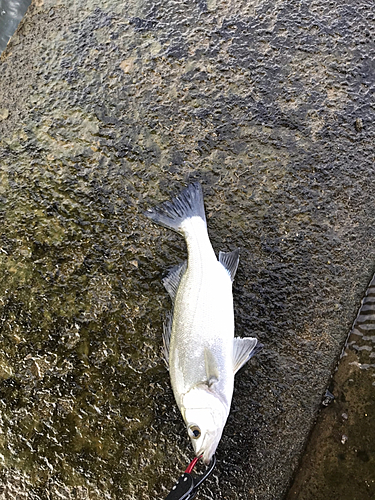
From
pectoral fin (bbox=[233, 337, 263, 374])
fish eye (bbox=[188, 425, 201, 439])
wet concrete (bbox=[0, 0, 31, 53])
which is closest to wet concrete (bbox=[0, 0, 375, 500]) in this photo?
pectoral fin (bbox=[233, 337, 263, 374])

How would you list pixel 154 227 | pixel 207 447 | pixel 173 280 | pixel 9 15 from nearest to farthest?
pixel 207 447 < pixel 173 280 < pixel 154 227 < pixel 9 15

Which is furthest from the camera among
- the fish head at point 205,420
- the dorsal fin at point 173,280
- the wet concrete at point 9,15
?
the wet concrete at point 9,15

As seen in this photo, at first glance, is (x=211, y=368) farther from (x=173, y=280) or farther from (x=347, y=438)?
(x=347, y=438)

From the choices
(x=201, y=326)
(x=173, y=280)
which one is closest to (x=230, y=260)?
(x=173, y=280)

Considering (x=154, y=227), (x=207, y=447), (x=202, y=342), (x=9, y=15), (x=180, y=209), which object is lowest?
(x=207, y=447)

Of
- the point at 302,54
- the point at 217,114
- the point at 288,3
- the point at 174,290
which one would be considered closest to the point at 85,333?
the point at 174,290

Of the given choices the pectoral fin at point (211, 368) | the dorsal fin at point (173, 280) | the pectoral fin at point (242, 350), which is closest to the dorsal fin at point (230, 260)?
the dorsal fin at point (173, 280)

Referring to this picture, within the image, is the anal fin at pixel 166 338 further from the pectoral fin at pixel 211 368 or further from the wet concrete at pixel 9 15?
the wet concrete at pixel 9 15
